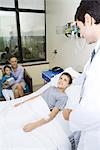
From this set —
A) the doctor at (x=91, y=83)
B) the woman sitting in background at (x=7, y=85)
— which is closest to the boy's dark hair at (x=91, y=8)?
the doctor at (x=91, y=83)

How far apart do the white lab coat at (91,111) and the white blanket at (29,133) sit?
1.36 feet

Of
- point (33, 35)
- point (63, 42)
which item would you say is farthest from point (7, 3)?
point (63, 42)

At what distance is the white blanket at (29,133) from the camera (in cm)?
141

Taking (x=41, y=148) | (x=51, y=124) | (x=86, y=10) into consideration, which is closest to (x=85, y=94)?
(x=86, y=10)

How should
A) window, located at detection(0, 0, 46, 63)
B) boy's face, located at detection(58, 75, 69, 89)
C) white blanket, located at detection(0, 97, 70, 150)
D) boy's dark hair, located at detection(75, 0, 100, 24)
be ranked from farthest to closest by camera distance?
window, located at detection(0, 0, 46, 63), boy's face, located at detection(58, 75, 69, 89), white blanket, located at detection(0, 97, 70, 150), boy's dark hair, located at detection(75, 0, 100, 24)

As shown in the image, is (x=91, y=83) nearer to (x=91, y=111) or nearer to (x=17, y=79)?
(x=91, y=111)

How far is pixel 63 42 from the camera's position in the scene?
122 inches

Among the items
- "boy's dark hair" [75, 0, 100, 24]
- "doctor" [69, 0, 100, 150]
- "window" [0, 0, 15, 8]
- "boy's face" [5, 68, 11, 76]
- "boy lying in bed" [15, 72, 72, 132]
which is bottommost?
"boy lying in bed" [15, 72, 72, 132]

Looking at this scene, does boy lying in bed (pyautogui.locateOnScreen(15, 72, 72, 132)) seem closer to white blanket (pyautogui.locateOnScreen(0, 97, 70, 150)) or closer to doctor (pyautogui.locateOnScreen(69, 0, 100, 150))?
white blanket (pyautogui.locateOnScreen(0, 97, 70, 150))

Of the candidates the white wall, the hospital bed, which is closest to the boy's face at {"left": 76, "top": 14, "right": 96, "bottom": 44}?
the hospital bed

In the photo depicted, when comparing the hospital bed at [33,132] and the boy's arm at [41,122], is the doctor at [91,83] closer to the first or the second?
the hospital bed at [33,132]

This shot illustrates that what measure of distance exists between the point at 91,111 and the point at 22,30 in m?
3.27

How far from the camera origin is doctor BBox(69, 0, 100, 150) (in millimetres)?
893

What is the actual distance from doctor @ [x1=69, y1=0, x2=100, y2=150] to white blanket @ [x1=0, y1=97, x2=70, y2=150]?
18.9 inches
